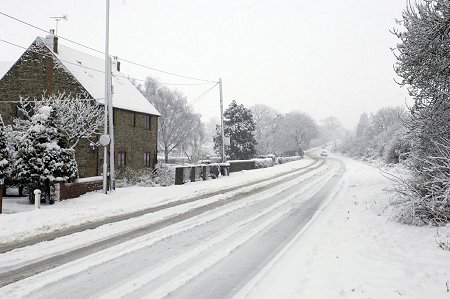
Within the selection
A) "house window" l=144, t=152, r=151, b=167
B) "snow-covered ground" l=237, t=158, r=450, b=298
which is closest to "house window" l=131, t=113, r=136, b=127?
"house window" l=144, t=152, r=151, b=167

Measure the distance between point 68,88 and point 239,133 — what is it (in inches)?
1095

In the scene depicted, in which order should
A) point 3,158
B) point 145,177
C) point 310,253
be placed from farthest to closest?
point 145,177 < point 3,158 < point 310,253

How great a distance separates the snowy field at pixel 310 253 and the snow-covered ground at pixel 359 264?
0.05 feet

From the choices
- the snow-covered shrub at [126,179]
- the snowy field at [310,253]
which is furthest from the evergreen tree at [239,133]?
the snowy field at [310,253]

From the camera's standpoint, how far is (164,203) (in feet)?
46.5

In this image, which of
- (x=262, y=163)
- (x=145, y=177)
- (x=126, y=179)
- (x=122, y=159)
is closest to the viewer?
(x=126, y=179)

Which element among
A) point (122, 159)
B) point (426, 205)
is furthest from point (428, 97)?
point (122, 159)

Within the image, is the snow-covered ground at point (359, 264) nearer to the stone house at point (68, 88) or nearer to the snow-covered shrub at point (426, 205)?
the snow-covered shrub at point (426, 205)

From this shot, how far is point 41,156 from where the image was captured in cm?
1427

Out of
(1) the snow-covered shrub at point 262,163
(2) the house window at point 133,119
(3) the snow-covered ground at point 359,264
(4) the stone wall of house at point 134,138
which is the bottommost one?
(3) the snow-covered ground at point 359,264

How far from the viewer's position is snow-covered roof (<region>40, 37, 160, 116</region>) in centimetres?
2453

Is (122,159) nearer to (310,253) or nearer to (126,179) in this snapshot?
(126,179)

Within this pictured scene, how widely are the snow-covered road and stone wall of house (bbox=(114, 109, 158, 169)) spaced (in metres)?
14.9

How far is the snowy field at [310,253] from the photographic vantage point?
5.59 metres
